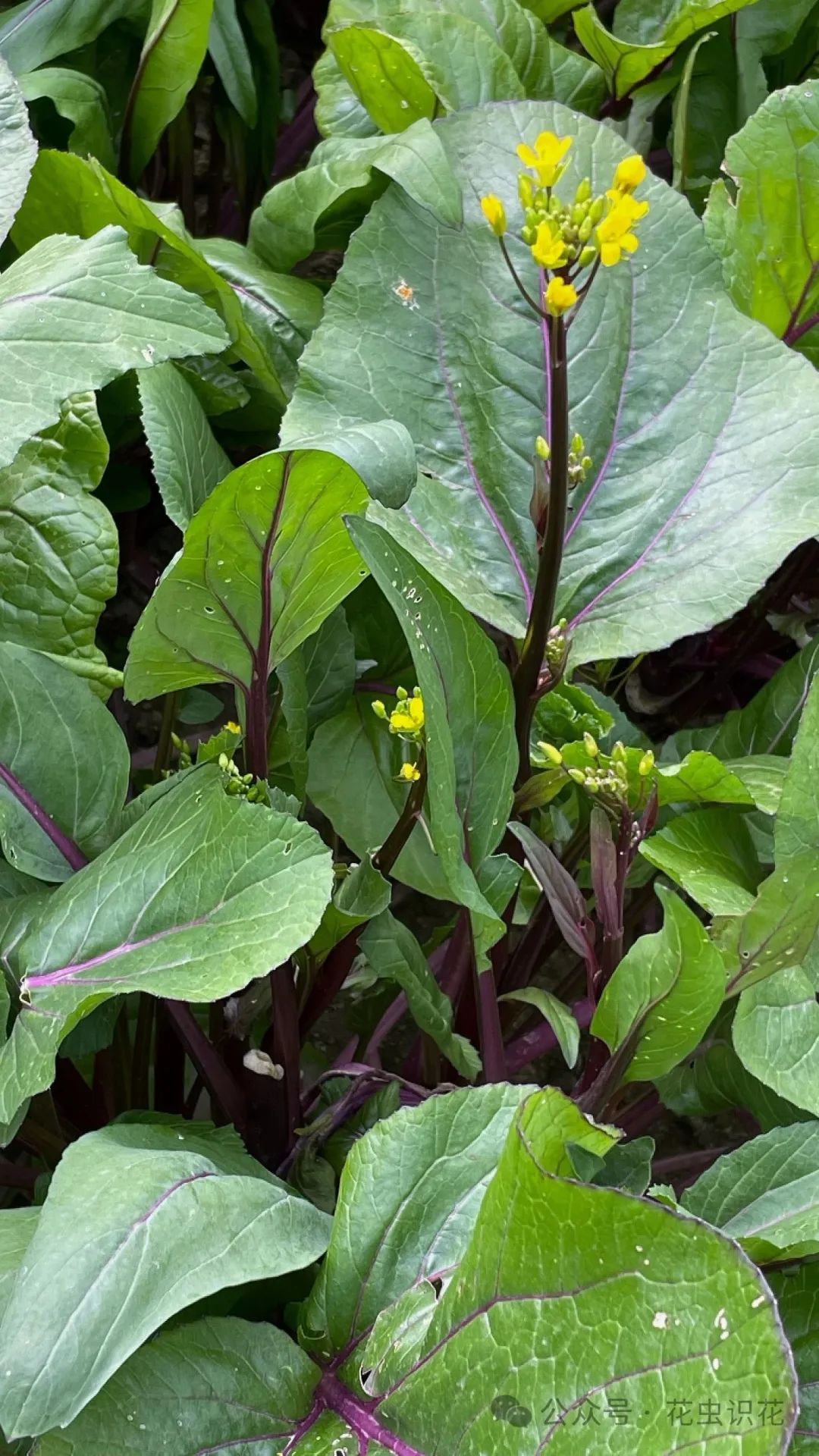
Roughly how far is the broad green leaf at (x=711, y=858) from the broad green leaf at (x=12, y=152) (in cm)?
41

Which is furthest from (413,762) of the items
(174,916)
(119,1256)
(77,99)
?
(77,99)

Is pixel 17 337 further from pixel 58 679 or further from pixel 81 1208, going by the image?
pixel 81 1208

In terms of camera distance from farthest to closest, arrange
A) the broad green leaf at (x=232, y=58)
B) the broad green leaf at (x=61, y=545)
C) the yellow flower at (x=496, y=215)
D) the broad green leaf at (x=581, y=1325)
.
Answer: the broad green leaf at (x=232, y=58), the broad green leaf at (x=61, y=545), the yellow flower at (x=496, y=215), the broad green leaf at (x=581, y=1325)

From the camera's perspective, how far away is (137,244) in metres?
0.62

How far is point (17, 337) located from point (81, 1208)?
1.12 feet

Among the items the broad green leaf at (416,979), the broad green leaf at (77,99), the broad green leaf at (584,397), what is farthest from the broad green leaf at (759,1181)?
the broad green leaf at (77,99)

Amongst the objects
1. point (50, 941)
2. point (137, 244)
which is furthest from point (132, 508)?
point (50, 941)

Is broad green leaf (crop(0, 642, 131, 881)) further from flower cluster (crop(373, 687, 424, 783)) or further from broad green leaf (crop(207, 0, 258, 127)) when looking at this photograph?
broad green leaf (crop(207, 0, 258, 127))

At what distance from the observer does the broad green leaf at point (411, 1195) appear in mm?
408

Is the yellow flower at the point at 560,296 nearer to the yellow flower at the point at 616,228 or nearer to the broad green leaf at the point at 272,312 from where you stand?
the yellow flower at the point at 616,228

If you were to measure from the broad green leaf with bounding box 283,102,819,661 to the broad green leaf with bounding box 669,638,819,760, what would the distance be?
12 cm

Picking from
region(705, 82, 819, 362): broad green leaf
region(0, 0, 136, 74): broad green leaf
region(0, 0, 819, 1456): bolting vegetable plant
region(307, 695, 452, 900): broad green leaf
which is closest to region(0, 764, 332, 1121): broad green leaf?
region(0, 0, 819, 1456): bolting vegetable plant

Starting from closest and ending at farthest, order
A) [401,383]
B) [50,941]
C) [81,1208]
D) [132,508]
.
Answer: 1. [81,1208]
2. [50,941]
3. [401,383]
4. [132,508]

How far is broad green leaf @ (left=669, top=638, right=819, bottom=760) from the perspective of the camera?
629mm
